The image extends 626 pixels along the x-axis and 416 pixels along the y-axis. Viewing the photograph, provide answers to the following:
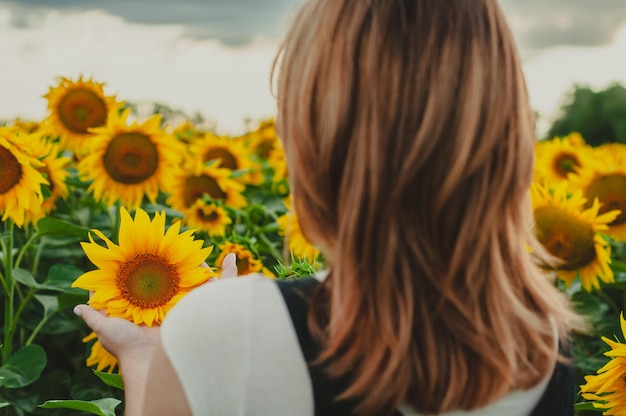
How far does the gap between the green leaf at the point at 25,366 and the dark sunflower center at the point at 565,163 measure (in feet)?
9.95

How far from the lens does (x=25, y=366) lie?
2.64 m

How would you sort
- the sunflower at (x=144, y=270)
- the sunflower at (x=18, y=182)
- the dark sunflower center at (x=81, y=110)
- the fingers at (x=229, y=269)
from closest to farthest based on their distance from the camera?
the fingers at (x=229, y=269) < the sunflower at (x=144, y=270) < the sunflower at (x=18, y=182) < the dark sunflower center at (x=81, y=110)

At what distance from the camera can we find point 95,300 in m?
2.14

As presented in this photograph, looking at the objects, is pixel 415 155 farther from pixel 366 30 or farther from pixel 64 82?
pixel 64 82

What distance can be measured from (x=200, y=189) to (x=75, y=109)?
0.66 meters

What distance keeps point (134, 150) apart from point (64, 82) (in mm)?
805

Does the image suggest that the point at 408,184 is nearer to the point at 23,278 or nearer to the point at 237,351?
the point at 237,351

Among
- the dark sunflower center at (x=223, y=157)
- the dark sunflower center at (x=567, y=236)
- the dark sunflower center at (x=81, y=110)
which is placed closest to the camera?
the dark sunflower center at (x=567, y=236)

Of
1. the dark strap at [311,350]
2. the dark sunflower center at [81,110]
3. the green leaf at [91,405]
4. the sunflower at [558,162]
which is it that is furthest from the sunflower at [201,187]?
the dark strap at [311,350]

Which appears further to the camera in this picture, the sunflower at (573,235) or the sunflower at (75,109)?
the sunflower at (75,109)

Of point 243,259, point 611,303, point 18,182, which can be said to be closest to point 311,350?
point 243,259

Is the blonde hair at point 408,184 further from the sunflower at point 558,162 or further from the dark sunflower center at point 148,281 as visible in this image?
the sunflower at point 558,162

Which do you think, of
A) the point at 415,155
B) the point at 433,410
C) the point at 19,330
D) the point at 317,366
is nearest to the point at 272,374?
the point at 317,366

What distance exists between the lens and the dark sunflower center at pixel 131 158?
348 centimetres
